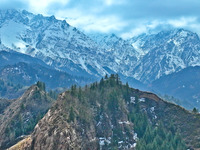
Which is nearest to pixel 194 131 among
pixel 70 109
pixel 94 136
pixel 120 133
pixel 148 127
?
pixel 148 127

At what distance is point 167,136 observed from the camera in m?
188

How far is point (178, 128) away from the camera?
19675 cm

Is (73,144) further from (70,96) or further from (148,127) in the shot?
(148,127)

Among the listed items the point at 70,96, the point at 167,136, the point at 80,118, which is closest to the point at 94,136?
the point at 80,118

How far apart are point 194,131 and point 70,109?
257 feet

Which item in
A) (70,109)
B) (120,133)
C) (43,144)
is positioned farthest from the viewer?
(120,133)

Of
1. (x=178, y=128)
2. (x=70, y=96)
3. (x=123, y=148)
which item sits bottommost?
(x=123, y=148)

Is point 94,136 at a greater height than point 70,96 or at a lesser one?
lesser

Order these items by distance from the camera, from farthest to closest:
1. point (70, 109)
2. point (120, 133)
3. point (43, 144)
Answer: point (120, 133), point (70, 109), point (43, 144)

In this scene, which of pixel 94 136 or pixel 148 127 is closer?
pixel 94 136

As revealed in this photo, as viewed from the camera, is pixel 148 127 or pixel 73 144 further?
pixel 148 127

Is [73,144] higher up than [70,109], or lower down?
lower down

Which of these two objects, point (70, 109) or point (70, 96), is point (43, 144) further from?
point (70, 96)

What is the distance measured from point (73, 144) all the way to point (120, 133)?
158ft
